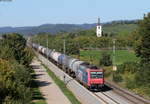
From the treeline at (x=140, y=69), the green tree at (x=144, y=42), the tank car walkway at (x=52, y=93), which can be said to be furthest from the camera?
the green tree at (x=144, y=42)

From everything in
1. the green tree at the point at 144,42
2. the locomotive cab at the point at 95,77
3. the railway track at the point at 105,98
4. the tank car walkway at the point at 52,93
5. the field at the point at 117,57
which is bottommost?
the field at the point at 117,57

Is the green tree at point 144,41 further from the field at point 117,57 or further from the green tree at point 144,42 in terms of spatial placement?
the field at point 117,57

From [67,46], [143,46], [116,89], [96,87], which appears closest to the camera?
[96,87]

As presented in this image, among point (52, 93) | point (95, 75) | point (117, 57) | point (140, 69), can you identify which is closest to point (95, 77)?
point (95, 75)

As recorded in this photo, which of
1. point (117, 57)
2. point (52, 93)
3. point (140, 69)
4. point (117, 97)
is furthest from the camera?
point (117, 57)

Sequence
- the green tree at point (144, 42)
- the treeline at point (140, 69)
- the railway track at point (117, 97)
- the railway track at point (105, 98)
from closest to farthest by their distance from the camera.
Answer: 1. the railway track at point (105, 98)
2. the railway track at point (117, 97)
3. the treeline at point (140, 69)
4. the green tree at point (144, 42)

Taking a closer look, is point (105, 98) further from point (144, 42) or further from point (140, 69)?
point (144, 42)

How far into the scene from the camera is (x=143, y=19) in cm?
→ 7600

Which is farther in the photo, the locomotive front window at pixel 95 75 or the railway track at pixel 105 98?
the locomotive front window at pixel 95 75

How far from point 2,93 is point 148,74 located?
32622mm

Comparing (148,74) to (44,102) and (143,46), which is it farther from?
(44,102)

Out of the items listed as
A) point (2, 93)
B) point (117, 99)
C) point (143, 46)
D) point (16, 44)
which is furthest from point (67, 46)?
point (2, 93)

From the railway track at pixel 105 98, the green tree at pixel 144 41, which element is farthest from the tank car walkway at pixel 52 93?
the green tree at pixel 144 41

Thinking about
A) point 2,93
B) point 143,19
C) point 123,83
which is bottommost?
point 123,83
